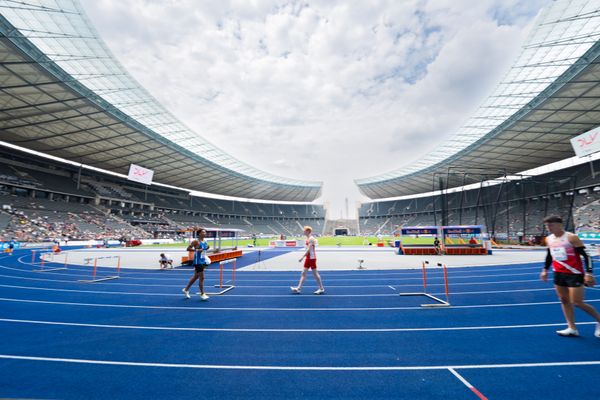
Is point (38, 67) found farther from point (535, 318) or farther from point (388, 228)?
point (388, 228)

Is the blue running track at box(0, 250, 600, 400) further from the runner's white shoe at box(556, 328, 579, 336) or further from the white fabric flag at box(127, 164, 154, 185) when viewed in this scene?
the white fabric flag at box(127, 164, 154, 185)

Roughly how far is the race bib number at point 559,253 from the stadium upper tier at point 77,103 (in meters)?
27.0

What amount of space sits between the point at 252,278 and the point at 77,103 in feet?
91.2

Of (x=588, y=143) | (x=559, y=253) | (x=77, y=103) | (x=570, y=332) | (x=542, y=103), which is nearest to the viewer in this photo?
(x=559, y=253)

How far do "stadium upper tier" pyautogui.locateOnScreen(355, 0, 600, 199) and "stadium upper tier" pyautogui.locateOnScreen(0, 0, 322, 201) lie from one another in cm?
3496

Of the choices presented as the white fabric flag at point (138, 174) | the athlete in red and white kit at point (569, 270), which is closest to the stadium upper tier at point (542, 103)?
the athlete in red and white kit at point (569, 270)

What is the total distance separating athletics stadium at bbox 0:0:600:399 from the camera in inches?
133

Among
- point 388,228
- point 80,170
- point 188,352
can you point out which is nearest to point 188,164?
point 80,170

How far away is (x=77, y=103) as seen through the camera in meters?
25.7

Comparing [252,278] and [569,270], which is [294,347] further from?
[252,278]

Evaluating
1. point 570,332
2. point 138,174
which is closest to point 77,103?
point 138,174

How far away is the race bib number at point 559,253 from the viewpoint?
13.9ft

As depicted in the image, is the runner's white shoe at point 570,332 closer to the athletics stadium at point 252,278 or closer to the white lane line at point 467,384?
the athletics stadium at point 252,278

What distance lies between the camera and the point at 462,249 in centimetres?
2188
